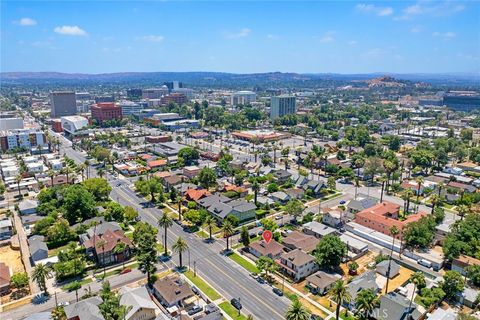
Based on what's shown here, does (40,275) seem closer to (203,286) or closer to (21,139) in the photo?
(203,286)

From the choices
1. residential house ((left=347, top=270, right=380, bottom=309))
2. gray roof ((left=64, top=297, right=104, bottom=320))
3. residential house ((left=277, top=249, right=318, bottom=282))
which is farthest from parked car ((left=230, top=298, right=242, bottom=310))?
gray roof ((left=64, top=297, right=104, bottom=320))

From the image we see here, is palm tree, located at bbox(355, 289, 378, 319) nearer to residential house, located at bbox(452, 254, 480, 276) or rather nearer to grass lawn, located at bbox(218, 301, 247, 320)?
grass lawn, located at bbox(218, 301, 247, 320)

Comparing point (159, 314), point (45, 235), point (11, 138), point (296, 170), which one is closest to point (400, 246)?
point (159, 314)

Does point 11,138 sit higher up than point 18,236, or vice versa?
point 11,138

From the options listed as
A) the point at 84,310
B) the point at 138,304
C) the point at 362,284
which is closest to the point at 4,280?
the point at 84,310

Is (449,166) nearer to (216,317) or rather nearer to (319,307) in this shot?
(319,307)
